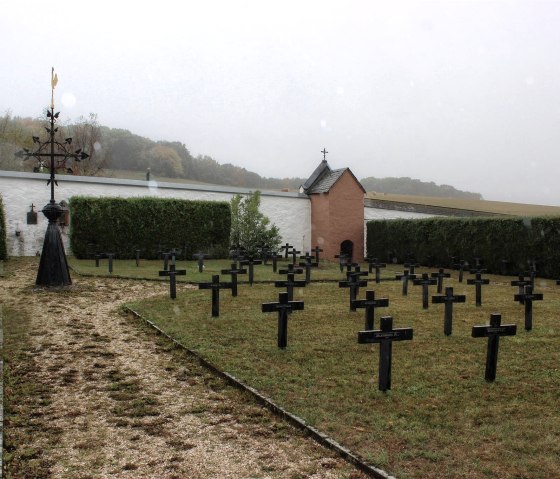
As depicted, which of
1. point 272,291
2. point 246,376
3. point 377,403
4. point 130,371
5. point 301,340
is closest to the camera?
point 377,403

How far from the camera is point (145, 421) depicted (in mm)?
4996

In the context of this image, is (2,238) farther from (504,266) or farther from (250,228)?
(504,266)

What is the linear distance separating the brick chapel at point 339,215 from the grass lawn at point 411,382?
1979cm

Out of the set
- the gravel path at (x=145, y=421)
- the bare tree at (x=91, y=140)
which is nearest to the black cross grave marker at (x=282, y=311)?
the gravel path at (x=145, y=421)

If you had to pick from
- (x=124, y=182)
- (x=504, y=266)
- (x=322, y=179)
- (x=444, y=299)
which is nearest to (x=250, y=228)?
(x=124, y=182)

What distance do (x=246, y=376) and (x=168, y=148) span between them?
63537 millimetres

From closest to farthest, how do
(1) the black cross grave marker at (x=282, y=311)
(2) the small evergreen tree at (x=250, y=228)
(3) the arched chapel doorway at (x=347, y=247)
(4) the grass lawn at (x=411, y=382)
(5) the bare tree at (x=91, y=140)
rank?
(4) the grass lawn at (x=411, y=382), (1) the black cross grave marker at (x=282, y=311), (2) the small evergreen tree at (x=250, y=228), (3) the arched chapel doorway at (x=347, y=247), (5) the bare tree at (x=91, y=140)

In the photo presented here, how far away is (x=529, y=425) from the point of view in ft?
15.9

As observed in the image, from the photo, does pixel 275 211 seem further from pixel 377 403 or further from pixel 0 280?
pixel 377 403

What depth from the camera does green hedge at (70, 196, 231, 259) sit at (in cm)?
2380

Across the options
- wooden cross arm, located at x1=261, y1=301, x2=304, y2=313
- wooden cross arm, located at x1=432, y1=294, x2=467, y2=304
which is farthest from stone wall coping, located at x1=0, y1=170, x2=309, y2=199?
wooden cross arm, located at x1=432, y1=294, x2=467, y2=304

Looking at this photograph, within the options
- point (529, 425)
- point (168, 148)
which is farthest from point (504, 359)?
point (168, 148)

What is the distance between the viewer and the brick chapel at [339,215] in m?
31.4

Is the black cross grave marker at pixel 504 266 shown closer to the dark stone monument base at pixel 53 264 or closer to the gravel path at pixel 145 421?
the dark stone monument base at pixel 53 264
